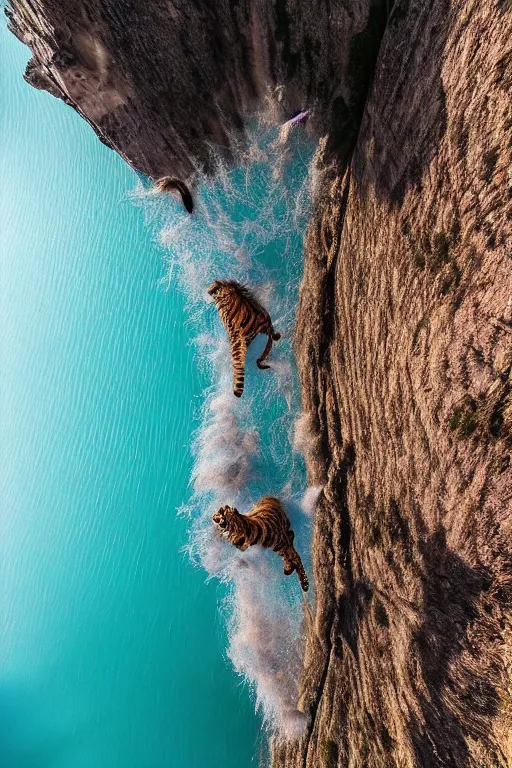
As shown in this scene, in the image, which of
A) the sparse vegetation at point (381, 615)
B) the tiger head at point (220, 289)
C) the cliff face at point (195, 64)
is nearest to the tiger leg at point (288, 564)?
the sparse vegetation at point (381, 615)

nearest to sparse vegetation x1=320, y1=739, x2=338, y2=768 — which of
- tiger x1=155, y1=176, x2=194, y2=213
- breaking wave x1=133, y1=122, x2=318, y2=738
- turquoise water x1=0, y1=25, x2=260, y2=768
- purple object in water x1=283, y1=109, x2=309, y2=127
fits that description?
breaking wave x1=133, y1=122, x2=318, y2=738

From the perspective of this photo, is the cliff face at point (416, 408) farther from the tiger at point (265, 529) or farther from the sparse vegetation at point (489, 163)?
the tiger at point (265, 529)

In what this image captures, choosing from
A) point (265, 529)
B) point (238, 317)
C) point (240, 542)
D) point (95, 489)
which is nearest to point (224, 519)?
point (240, 542)

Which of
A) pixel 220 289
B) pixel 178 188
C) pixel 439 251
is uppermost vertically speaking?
pixel 178 188

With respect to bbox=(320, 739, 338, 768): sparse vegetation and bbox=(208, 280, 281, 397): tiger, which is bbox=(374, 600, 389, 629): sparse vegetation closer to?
bbox=(320, 739, 338, 768): sparse vegetation

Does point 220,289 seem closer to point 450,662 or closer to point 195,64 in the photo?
point 195,64

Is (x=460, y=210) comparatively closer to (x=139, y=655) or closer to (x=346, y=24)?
(x=346, y=24)

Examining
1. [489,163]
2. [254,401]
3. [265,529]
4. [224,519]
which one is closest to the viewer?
[489,163]
